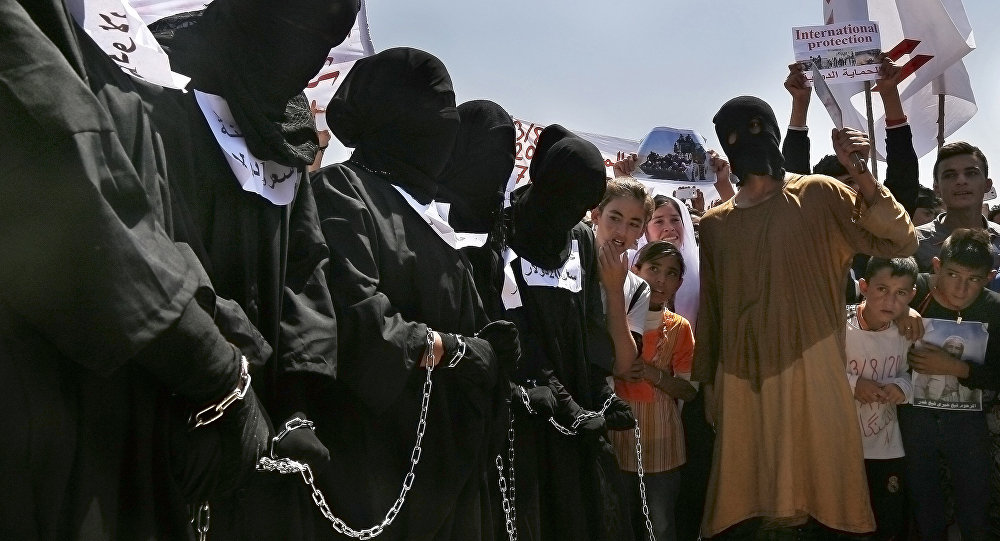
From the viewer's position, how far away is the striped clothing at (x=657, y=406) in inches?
186

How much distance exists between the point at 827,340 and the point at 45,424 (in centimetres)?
379

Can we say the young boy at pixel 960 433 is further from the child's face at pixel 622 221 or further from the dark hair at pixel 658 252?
the child's face at pixel 622 221

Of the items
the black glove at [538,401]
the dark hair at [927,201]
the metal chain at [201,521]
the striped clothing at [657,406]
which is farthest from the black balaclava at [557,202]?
the dark hair at [927,201]

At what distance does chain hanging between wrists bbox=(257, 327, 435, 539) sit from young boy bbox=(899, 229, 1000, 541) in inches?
116

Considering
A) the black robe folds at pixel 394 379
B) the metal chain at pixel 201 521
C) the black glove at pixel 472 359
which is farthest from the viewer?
the black glove at pixel 472 359

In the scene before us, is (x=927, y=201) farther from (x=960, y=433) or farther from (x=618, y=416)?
(x=618, y=416)

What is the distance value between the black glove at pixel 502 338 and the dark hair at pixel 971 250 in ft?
9.75

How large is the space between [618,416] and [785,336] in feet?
3.46

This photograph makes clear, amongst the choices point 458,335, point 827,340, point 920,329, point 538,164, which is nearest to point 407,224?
point 458,335

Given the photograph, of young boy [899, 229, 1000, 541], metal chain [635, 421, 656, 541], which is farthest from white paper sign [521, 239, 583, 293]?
young boy [899, 229, 1000, 541]

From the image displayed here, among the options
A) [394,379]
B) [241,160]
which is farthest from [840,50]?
[241,160]

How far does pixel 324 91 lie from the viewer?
5836 millimetres

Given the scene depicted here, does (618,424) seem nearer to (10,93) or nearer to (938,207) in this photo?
(10,93)

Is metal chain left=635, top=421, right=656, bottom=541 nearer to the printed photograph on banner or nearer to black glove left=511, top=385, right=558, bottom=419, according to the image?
black glove left=511, top=385, right=558, bottom=419
